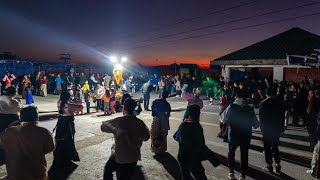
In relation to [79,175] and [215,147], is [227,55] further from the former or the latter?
[79,175]

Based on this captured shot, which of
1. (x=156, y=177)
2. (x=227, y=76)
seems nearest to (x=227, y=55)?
(x=227, y=76)

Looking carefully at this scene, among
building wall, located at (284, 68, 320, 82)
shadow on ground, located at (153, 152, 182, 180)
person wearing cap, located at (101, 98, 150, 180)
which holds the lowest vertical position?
shadow on ground, located at (153, 152, 182, 180)

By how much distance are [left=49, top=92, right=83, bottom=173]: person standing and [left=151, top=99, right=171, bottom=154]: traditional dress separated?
2088 millimetres

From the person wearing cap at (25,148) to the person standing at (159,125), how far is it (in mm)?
4358

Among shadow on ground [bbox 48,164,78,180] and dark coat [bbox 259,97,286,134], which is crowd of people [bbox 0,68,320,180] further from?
shadow on ground [bbox 48,164,78,180]

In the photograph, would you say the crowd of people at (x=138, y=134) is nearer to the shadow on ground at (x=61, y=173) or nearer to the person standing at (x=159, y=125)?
the person standing at (x=159, y=125)

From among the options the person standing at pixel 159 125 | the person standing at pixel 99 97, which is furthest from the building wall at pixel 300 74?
the person standing at pixel 159 125

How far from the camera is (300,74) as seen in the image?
19.6 meters

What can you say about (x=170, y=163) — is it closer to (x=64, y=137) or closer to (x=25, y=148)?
(x=64, y=137)

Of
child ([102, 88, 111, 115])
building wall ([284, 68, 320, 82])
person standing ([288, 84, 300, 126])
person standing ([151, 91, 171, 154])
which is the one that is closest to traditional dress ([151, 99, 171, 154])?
person standing ([151, 91, 171, 154])

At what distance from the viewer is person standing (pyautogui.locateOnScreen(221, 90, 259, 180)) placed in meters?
5.71

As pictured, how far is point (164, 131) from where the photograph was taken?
7844 millimetres

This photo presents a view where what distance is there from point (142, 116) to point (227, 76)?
1226 cm

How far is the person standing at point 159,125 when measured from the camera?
25.2 ft
